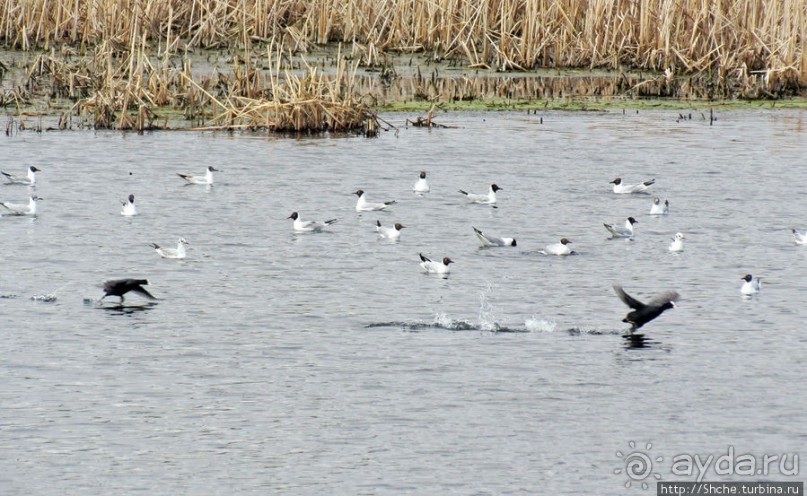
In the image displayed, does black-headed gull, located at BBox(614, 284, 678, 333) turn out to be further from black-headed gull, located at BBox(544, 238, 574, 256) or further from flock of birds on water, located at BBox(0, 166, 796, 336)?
black-headed gull, located at BBox(544, 238, 574, 256)

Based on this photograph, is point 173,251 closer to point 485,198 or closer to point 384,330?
point 384,330

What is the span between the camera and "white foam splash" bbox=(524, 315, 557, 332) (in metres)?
15.1

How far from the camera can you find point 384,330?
15047mm

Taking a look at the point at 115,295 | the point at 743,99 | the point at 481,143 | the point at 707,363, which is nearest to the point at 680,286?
the point at 707,363

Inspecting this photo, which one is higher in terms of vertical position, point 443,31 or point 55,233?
point 443,31

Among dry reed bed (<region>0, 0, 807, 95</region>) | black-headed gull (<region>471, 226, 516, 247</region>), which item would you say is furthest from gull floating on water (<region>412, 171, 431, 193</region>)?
Result: dry reed bed (<region>0, 0, 807, 95</region>)

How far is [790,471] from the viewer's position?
10625 mm

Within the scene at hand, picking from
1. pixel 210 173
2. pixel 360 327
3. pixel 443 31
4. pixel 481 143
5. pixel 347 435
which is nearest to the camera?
pixel 347 435

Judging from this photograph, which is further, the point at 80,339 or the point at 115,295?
the point at 115,295

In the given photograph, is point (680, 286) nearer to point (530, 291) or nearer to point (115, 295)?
point (530, 291)

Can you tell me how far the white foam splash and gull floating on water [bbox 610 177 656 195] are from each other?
9.88 m

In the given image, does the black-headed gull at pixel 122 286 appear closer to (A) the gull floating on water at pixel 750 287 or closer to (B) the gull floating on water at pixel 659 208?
(A) the gull floating on water at pixel 750 287

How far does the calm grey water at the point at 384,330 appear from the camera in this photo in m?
11.0

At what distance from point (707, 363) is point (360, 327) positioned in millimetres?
3814
